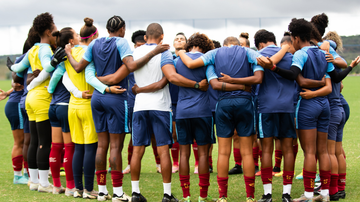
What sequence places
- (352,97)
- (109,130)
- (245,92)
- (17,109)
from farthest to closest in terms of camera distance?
(352,97) → (17,109) → (109,130) → (245,92)

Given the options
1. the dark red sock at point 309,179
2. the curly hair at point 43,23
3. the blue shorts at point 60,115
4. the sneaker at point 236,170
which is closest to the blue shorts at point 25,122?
the blue shorts at point 60,115

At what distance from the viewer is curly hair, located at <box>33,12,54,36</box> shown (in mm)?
5748

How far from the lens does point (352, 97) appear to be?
19516 mm

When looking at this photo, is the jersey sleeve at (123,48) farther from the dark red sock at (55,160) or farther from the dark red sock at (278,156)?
the dark red sock at (278,156)

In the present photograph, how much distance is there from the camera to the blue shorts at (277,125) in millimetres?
4727

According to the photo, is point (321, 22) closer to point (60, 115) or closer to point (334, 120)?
point (334, 120)

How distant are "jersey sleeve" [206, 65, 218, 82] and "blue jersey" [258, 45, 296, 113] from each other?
704 millimetres

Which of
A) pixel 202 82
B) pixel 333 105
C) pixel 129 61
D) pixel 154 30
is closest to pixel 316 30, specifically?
pixel 333 105

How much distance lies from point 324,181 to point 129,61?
325 centimetres

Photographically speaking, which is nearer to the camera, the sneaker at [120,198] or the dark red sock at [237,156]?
the sneaker at [120,198]

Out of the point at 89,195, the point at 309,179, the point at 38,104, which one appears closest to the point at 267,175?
the point at 309,179

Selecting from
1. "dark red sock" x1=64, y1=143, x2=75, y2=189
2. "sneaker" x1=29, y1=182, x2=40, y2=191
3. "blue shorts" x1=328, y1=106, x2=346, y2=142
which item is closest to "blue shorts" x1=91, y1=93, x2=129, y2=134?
"dark red sock" x1=64, y1=143, x2=75, y2=189

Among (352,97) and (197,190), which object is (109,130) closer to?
(197,190)

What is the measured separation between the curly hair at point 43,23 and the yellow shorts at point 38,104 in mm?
1035
